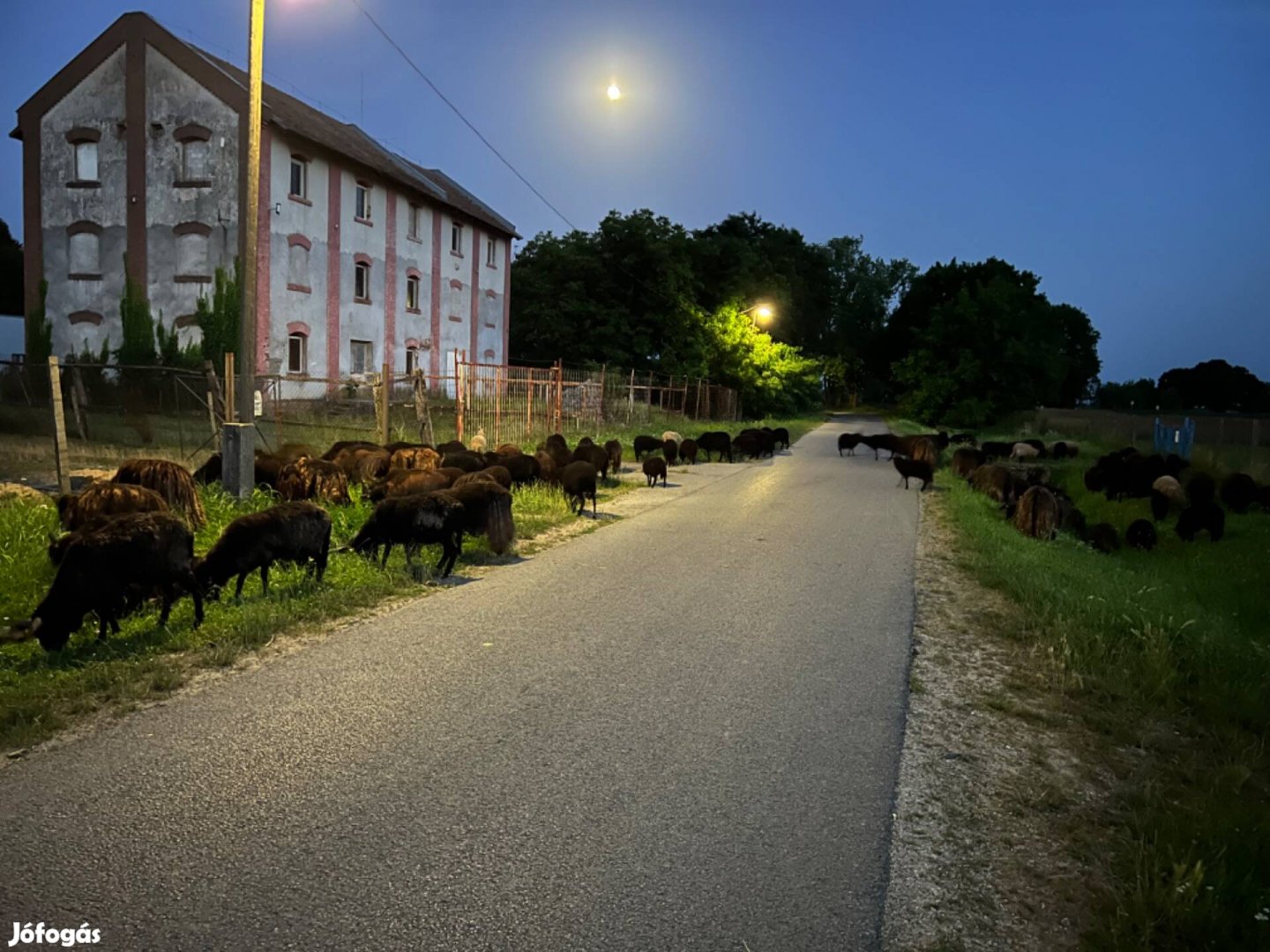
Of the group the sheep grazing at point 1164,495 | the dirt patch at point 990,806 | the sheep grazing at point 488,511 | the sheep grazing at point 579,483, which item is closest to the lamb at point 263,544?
the sheep grazing at point 488,511

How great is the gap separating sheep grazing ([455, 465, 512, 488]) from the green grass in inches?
30.7

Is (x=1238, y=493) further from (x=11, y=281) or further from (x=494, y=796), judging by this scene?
(x=11, y=281)

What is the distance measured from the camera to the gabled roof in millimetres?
28344

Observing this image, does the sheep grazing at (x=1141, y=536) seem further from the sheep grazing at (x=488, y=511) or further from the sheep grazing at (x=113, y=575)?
the sheep grazing at (x=113, y=575)

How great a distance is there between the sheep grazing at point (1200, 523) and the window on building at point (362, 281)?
1089 inches

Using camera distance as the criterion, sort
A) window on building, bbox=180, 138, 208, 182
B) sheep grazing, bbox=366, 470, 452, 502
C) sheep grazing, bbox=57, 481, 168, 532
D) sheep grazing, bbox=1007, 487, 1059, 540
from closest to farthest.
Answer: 1. sheep grazing, bbox=57, 481, 168, 532
2. sheep grazing, bbox=366, 470, 452, 502
3. sheep grazing, bbox=1007, 487, 1059, 540
4. window on building, bbox=180, 138, 208, 182

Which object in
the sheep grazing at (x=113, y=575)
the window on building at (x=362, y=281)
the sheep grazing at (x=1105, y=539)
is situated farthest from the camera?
the window on building at (x=362, y=281)

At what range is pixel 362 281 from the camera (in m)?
33.9

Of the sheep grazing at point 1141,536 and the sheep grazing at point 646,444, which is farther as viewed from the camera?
the sheep grazing at point 646,444

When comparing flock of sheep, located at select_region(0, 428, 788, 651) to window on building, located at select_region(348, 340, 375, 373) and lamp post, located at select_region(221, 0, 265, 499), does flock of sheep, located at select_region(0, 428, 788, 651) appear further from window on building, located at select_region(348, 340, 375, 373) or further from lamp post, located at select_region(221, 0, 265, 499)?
window on building, located at select_region(348, 340, 375, 373)

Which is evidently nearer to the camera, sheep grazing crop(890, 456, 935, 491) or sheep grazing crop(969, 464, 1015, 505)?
sheep grazing crop(969, 464, 1015, 505)

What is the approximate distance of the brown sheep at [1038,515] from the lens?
573 inches

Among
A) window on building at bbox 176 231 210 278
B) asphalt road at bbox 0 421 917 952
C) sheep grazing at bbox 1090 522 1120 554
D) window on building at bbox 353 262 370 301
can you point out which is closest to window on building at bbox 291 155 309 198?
window on building at bbox 176 231 210 278

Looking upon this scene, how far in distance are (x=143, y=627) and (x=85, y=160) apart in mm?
29764
